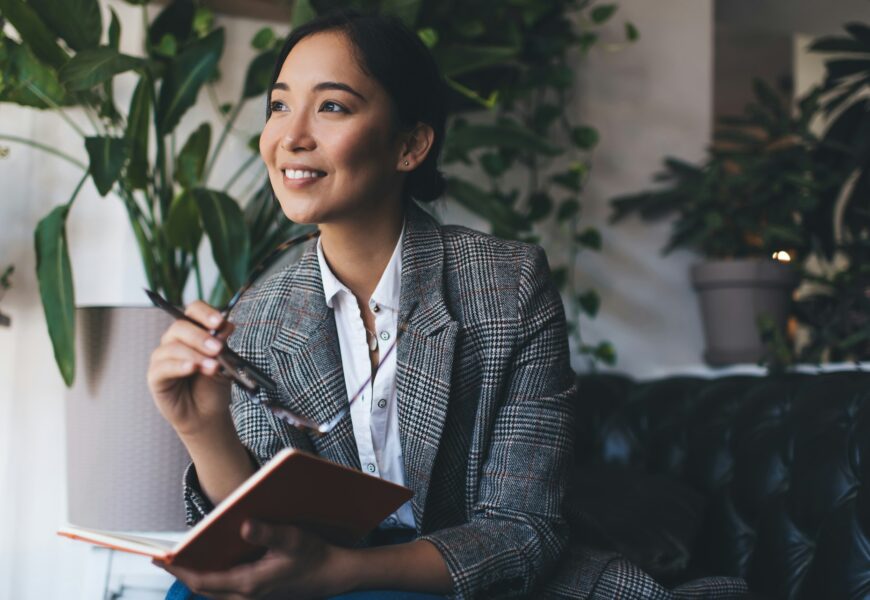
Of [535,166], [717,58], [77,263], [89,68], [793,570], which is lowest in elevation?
[793,570]

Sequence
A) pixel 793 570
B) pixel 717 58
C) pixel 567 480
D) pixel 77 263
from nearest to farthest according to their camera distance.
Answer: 1. pixel 567 480
2. pixel 793 570
3. pixel 77 263
4. pixel 717 58

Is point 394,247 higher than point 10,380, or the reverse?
point 394,247

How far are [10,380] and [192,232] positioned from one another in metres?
0.63

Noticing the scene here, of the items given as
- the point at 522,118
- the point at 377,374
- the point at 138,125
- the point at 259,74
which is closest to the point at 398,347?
the point at 377,374

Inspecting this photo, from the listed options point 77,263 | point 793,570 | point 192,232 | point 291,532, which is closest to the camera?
point 291,532

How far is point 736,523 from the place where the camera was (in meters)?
1.66

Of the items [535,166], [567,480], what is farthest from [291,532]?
[535,166]

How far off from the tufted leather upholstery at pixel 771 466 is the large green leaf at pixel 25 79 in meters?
1.36

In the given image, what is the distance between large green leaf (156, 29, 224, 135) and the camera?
1836 millimetres

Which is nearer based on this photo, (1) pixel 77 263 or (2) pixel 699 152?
(1) pixel 77 263

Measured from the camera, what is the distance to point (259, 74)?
1.97 m

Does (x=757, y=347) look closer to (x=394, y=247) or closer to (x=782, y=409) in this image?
(x=782, y=409)

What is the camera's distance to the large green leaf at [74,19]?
1730 mm

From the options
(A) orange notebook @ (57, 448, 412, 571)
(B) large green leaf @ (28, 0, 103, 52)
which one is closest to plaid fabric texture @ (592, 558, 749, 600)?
(A) orange notebook @ (57, 448, 412, 571)
